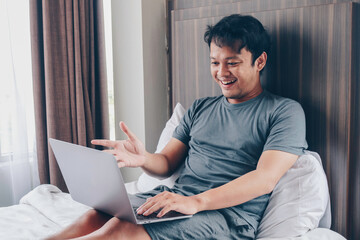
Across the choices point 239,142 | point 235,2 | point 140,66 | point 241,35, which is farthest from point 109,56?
point 239,142

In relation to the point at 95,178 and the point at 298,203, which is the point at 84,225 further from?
the point at 298,203

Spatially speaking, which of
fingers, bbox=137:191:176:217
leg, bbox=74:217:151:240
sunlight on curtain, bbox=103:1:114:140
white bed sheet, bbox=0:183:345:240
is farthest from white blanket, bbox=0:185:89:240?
sunlight on curtain, bbox=103:1:114:140

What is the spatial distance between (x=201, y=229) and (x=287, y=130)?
48cm

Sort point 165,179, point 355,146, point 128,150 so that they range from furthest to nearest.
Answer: point 165,179 → point 355,146 → point 128,150

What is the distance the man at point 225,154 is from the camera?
1199 millimetres

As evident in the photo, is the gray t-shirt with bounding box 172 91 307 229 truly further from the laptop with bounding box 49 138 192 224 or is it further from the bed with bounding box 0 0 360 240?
the laptop with bounding box 49 138 192 224

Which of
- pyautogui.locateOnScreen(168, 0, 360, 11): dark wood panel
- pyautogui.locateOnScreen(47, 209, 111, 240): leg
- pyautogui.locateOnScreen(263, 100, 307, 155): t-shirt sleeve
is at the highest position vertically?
pyautogui.locateOnScreen(168, 0, 360, 11): dark wood panel

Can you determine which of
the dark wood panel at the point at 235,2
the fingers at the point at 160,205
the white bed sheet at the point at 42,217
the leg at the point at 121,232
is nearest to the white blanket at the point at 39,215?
the white bed sheet at the point at 42,217

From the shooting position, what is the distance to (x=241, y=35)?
151 centimetres

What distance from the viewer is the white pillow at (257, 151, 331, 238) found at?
1333 millimetres

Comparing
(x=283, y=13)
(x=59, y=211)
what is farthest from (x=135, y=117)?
(x=283, y=13)

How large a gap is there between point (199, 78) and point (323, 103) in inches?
26.3

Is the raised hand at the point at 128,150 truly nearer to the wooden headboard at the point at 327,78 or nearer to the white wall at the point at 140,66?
the wooden headboard at the point at 327,78

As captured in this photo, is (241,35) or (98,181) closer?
(98,181)
